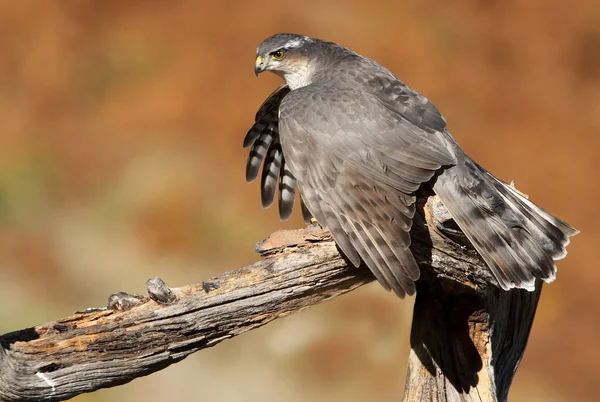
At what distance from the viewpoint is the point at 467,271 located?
4.64m

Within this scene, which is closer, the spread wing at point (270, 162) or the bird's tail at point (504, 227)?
the bird's tail at point (504, 227)

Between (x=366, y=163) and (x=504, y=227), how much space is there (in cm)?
93

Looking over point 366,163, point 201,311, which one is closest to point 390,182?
point 366,163

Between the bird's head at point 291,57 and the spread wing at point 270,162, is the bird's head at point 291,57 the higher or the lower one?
the higher one

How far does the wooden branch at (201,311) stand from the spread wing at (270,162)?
162 cm

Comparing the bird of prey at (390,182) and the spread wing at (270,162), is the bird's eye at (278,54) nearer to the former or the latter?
the spread wing at (270,162)

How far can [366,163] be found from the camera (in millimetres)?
4746

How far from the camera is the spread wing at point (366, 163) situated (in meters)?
4.39

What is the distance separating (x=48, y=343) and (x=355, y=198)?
1.97 metres

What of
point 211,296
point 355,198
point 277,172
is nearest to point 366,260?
point 355,198

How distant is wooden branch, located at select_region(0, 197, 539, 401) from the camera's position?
14.3ft

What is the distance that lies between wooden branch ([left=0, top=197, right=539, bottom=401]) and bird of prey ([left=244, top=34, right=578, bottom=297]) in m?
0.17

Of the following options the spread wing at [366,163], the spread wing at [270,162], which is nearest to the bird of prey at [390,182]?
the spread wing at [366,163]

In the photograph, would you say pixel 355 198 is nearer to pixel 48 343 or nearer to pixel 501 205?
pixel 501 205
